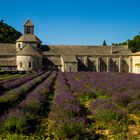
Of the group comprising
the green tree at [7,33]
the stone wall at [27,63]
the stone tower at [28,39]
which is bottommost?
the stone wall at [27,63]

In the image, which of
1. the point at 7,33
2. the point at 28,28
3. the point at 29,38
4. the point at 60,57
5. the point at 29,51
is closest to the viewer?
the point at 29,51

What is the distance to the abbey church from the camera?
2677 inches

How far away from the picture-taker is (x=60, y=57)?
73.8 metres

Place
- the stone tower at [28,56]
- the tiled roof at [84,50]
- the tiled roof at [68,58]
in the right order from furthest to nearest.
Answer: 1. the tiled roof at [84,50]
2. the tiled roof at [68,58]
3. the stone tower at [28,56]

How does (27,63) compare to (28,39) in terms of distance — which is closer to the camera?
(27,63)

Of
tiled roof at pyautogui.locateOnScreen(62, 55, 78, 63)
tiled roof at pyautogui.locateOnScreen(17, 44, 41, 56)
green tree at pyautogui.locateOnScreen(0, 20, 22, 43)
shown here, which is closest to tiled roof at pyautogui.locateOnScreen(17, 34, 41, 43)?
tiled roof at pyautogui.locateOnScreen(17, 44, 41, 56)

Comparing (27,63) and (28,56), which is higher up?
(28,56)

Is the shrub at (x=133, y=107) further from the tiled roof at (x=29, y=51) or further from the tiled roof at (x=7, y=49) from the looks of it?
the tiled roof at (x=7, y=49)

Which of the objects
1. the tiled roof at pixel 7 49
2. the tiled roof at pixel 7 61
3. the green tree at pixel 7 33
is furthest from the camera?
the green tree at pixel 7 33

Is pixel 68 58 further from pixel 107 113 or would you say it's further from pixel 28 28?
pixel 107 113

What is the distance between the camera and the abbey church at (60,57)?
68000 millimetres

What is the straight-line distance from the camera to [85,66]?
74.9 meters

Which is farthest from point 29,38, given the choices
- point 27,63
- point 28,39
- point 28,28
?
point 27,63

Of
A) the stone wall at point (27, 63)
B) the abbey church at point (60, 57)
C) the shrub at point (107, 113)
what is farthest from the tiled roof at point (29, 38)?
the shrub at point (107, 113)
